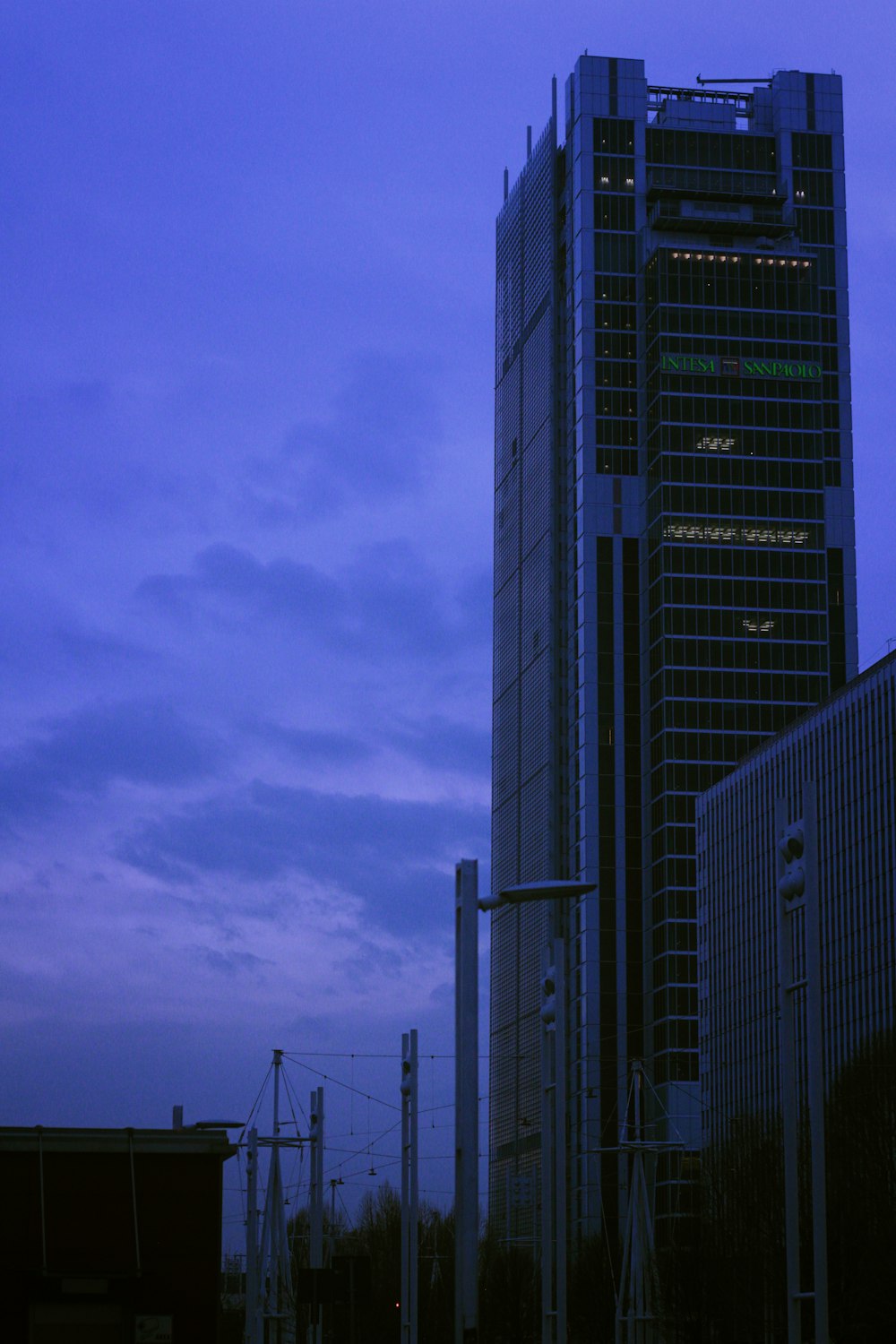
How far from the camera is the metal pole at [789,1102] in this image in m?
28.8

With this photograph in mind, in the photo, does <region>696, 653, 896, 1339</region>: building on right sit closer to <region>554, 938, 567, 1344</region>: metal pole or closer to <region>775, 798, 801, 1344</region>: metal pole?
<region>775, 798, 801, 1344</region>: metal pole

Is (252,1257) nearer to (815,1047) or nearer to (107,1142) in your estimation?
(107,1142)

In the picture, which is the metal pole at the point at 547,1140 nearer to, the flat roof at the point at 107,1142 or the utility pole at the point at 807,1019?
the utility pole at the point at 807,1019

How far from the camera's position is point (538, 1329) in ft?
354

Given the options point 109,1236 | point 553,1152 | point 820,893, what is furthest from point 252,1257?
point 820,893

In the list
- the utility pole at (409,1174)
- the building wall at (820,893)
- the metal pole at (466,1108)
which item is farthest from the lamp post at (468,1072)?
the building wall at (820,893)

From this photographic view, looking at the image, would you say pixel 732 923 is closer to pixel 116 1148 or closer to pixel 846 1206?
pixel 846 1206

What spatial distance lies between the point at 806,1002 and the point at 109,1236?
53287 millimetres

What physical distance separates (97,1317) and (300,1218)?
143118 mm

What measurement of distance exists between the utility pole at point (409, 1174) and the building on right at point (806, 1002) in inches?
439

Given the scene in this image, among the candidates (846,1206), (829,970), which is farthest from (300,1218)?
(846,1206)

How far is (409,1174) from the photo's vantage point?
49.1m

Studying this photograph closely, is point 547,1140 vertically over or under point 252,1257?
over

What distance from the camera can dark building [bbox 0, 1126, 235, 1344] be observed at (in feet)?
94.9
